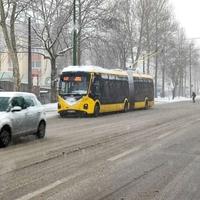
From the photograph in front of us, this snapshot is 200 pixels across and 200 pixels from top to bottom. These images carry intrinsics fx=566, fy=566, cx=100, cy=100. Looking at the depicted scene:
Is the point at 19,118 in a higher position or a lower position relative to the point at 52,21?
lower

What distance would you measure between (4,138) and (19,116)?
113 cm

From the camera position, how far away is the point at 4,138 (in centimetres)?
1512

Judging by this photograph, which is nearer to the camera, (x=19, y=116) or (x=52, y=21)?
(x=19, y=116)

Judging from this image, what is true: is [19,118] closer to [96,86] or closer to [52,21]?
[96,86]

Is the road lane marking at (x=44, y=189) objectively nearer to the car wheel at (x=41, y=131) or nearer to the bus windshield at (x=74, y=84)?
the car wheel at (x=41, y=131)

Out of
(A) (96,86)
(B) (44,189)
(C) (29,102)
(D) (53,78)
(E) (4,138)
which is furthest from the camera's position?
(D) (53,78)

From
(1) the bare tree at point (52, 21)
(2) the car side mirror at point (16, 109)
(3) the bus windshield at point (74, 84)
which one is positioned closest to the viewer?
(2) the car side mirror at point (16, 109)

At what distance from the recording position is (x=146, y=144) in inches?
649

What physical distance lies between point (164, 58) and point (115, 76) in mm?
50285

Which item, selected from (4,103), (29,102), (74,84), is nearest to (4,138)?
(4,103)

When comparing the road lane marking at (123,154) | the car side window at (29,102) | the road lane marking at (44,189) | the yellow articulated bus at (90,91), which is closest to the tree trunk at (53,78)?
the yellow articulated bus at (90,91)

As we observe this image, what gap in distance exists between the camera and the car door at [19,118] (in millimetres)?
15750

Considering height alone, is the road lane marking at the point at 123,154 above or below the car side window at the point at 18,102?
below

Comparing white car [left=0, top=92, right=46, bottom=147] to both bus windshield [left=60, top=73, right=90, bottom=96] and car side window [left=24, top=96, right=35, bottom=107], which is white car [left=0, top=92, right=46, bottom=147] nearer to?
car side window [left=24, top=96, right=35, bottom=107]
